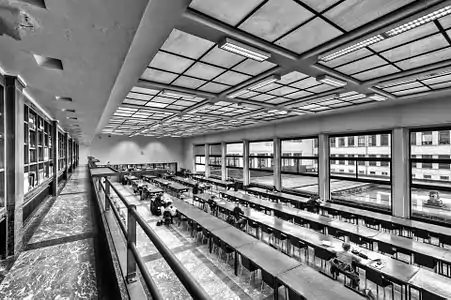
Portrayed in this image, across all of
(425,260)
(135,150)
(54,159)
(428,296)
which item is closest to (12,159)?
(54,159)

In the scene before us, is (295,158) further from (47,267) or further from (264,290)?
(47,267)

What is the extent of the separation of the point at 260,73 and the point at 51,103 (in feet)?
14.7

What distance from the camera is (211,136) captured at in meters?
18.3

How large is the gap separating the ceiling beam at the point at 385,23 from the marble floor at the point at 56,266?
13.3 feet

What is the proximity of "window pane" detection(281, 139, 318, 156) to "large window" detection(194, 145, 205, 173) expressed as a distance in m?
10.0

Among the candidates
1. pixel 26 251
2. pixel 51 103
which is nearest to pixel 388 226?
pixel 26 251

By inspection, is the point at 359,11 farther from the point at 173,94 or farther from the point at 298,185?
the point at 298,185

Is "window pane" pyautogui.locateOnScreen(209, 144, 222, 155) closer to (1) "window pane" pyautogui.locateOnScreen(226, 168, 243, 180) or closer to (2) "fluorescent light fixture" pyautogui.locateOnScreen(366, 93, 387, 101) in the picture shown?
(1) "window pane" pyautogui.locateOnScreen(226, 168, 243, 180)

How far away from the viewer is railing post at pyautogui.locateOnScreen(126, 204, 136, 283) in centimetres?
139

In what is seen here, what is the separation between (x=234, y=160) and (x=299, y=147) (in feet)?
18.5

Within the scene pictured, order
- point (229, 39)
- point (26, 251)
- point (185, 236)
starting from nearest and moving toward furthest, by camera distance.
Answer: point (26, 251) < point (229, 39) < point (185, 236)

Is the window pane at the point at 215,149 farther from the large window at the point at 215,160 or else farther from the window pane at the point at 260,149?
the window pane at the point at 260,149

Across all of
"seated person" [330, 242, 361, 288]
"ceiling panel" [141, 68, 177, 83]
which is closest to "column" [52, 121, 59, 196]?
"ceiling panel" [141, 68, 177, 83]

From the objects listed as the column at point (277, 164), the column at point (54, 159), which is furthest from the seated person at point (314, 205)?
the column at point (54, 159)
